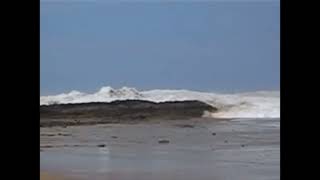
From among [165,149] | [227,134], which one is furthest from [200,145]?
[227,134]

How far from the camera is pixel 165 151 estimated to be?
7773 mm

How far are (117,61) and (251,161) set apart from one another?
613 centimetres

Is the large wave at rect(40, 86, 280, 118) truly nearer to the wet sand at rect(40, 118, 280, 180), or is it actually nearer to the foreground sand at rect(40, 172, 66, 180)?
the wet sand at rect(40, 118, 280, 180)

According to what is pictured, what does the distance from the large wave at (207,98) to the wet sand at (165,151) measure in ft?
2.00

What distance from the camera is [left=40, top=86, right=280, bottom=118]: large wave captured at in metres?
11.5

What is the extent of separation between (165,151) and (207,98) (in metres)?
4.66

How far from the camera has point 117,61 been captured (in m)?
12.6

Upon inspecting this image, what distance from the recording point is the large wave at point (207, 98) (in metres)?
11.5

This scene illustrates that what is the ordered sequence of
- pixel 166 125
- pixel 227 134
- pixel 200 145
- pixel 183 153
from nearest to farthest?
pixel 183 153, pixel 200 145, pixel 227 134, pixel 166 125

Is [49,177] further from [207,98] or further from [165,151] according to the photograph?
[207,98]

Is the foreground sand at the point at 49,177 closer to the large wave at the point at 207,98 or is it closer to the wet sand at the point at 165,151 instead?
the wet sand at the point at 165,151
